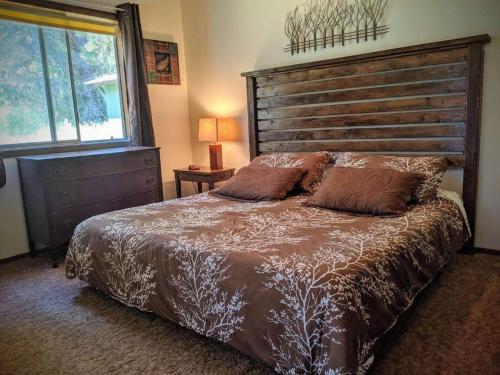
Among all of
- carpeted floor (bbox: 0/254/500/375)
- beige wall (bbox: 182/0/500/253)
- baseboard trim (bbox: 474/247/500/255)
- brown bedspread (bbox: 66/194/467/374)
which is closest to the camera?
brown bedspread (bbox: 66/194/467/374)

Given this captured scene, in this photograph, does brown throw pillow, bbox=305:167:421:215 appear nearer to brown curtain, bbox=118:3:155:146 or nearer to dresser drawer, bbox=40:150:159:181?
dresser drawer, bbox=40:150:159:181

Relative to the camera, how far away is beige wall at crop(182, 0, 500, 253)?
2.74 metres

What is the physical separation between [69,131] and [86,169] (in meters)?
0.64

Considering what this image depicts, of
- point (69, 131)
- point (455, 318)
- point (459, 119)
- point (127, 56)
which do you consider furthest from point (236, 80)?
point (455, 318)

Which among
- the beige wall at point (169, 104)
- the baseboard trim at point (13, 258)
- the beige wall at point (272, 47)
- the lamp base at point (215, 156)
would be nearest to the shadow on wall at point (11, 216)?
the baseboard trim at point (13, 258)

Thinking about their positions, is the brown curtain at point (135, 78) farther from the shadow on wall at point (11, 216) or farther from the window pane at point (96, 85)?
the shadow on wall at point (11, 216)

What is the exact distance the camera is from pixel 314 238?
195 cm

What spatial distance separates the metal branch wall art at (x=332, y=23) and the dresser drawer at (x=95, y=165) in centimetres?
166

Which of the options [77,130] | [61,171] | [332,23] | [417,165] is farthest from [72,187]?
[417,165]

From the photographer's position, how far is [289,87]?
142 inches

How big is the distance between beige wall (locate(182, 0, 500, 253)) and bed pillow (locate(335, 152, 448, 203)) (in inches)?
15.7

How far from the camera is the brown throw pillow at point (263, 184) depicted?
9.62 feet

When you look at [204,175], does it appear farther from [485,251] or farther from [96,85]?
[485,251]

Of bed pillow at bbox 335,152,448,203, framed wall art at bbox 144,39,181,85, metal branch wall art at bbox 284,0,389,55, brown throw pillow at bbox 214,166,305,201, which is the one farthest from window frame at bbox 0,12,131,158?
bed pillow at bbox 335,152,448,203
